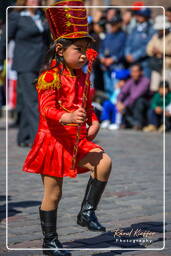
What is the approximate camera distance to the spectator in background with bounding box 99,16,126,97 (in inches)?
521

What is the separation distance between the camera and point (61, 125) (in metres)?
4.43

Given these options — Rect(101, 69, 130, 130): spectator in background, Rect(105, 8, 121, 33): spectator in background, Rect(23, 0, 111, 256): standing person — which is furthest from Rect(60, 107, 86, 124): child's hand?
Rect(105, 8, 121, 33): spectator in background

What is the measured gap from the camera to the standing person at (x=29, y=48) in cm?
942

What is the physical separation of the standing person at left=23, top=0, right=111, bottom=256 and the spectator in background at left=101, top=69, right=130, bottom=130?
8.45 meters

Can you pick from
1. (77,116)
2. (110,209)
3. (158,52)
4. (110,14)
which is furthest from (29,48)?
(77,116)

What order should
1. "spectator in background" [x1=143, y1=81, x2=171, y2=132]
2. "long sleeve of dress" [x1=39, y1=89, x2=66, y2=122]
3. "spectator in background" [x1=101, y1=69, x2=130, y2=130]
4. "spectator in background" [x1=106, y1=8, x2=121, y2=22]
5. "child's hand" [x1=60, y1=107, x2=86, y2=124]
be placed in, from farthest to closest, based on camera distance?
"spectator in background" [x1=106, y1=8, x2=121, y2=22]
"spectator in background" [x1=101, y1=69, x2=130, y2=130]
"spectator in background" [x1=143, y1=81, x2=171, y2=132]
"long sleeve of dress" [x1=39, y1=89, x2=66, y2=122]
"child's hand" [x1=60, y1=107, x2=86, y2=124]

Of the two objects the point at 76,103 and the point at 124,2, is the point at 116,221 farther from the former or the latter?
the point at 124,2

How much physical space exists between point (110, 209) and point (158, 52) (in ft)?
22.5

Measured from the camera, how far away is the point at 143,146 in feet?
33.1

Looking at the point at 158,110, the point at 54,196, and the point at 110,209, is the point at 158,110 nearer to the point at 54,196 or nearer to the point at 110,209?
the point at 110,209

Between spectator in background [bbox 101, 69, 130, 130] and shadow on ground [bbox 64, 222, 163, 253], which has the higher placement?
shadow on ground [bbox 64, 222, 163, 253]

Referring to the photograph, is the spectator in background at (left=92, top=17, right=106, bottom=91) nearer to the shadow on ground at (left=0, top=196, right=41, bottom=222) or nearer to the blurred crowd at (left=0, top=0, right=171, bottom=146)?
the blurred crowd at (left=0, top=0, right=171, bottom=146)

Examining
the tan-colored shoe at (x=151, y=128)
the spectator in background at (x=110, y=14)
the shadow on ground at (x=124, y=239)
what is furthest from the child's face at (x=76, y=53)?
the spectator in background at (x=110, y=14)

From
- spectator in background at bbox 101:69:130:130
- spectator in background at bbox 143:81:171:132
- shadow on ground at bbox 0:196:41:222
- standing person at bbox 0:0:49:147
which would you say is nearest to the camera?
shadow on ground at bbox 0:196:41:222
